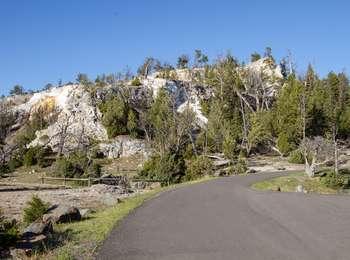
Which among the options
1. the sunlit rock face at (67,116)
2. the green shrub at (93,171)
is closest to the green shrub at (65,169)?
the green shrub at (93,171)

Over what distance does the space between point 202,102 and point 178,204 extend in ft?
228

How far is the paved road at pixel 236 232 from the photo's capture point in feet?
36.5

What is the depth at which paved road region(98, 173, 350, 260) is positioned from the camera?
11125mm

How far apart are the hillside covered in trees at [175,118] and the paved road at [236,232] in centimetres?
3562

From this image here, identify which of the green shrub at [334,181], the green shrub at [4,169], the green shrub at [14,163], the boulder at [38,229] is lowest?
the boulder at [38,229]

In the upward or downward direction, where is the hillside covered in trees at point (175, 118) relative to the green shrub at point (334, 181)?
upward

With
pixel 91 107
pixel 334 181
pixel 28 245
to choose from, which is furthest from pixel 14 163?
pixel 28 245

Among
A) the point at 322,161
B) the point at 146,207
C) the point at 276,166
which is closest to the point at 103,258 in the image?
the point at 146,207

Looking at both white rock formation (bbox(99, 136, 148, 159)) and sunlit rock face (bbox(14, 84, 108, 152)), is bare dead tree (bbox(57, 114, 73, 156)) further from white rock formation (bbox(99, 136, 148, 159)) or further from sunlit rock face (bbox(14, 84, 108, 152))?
white rock formation (bbox(99, 136, 148, 159))

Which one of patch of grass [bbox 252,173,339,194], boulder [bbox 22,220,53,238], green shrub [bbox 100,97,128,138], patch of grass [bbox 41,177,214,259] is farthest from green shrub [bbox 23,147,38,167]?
boulder [bbox 22,220,53,238]

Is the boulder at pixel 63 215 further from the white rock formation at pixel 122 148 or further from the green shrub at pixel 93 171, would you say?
the white rock formation at pixel 122 148

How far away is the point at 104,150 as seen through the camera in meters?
78.2

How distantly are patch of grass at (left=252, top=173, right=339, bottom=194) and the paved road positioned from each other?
15.6 m

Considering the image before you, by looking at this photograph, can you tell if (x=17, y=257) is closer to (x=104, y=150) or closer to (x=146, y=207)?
(x=146, y=207)
